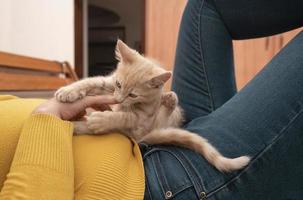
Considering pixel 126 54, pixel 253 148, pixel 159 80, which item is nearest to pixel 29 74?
pixel 126 54

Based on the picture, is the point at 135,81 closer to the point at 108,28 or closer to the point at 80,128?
the point at 80,128

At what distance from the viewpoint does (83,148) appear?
0.71 m

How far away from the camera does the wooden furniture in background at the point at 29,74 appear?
1674 mm

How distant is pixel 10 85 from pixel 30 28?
0.63m

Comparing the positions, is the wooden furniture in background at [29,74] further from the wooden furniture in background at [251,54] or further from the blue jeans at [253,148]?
the wooden furniture in background at [251,54]

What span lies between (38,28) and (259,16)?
1.71 metres

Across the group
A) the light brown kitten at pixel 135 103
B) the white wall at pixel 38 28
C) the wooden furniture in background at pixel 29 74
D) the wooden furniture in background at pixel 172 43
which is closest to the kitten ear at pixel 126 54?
the light brown kitten at pixel 135 103

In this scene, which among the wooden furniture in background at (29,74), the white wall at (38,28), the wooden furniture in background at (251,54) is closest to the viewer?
the wooden furniture in background at (29,74)

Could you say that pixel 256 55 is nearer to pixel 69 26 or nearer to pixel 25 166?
pixel 69 26

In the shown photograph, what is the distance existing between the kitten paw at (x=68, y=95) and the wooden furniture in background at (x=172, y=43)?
1.83 meters

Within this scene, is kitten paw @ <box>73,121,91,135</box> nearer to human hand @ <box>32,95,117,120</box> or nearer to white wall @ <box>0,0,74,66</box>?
human hand @ <box>32,95,117,120</box>

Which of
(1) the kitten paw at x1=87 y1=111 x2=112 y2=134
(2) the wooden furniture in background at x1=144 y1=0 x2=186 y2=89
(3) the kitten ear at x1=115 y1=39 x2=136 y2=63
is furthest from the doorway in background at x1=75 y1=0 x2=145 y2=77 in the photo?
(1) the kitten paw at x1=87 y1=111 x2=112 y2=134

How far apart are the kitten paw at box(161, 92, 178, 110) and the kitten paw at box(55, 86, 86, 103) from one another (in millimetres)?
251

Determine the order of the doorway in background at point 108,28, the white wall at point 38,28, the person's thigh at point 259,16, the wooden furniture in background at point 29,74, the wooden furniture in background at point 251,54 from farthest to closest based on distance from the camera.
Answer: the doorway in background at point 108,28, the wooden furniture in background at point 251,54, the white wall at point 38,28, the wooden furniture in background at point 29,74, the person's thigh at point 259,16
